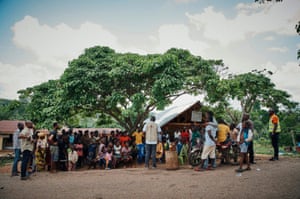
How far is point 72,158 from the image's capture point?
30.0 feet

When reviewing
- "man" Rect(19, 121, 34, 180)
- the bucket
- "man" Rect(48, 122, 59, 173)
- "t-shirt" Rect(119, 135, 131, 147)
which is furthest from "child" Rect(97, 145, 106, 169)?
"man" Rect(19, 121, 34, 180)

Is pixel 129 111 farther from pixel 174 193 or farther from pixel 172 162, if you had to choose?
pixel 174 193

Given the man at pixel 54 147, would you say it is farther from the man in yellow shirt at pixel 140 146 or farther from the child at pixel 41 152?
the man in yellow shirt at pixel 140 146

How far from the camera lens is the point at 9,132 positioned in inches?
1049

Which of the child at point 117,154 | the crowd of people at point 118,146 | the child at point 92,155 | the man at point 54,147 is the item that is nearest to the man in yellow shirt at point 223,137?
the crowd of people at point 118,146

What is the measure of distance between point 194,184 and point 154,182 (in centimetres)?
107

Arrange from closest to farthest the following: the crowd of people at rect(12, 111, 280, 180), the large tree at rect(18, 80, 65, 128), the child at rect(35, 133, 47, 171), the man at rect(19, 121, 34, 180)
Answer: the man at rect(19, 121, 34, 180) → the crowd of people at rect(12, 111, 280, 180) → the child at rect(35, 133, 47, 171) → the large tree at rect(18, 80, 65, 128)

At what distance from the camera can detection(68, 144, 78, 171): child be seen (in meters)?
9.08

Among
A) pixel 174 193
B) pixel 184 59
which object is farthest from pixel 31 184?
pixel 184 59

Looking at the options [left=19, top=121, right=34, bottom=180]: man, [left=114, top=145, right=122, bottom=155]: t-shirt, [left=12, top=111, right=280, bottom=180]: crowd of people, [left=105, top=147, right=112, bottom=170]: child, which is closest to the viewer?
[left=19, top=121, right=34, bottom=180]: man

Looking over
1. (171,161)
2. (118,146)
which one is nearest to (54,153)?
(118,146)

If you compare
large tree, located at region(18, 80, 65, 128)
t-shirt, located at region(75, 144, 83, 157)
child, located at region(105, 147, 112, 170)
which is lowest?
child, located at region(105, 147, 112, 170)

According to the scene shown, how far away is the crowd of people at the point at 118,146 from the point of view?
22.5ft

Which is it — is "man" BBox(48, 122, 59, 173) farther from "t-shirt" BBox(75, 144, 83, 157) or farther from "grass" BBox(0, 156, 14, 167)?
"grass" BBox(0, 156, 14, 167)
